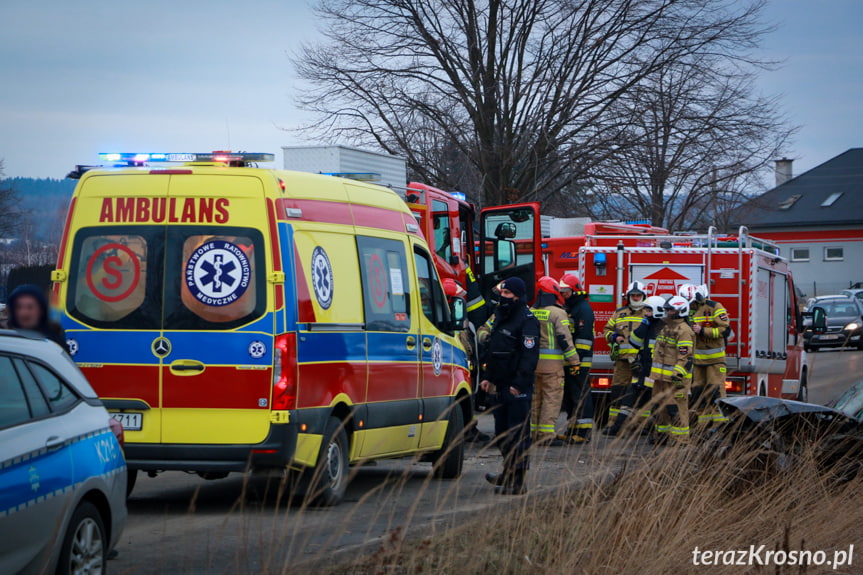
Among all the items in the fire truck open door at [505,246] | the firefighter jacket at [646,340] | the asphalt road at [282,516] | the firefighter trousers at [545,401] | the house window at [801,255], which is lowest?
the asphalt road at [282,516]

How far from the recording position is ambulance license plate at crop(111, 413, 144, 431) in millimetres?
8125

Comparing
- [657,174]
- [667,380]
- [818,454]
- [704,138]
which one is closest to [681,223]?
[657,174]

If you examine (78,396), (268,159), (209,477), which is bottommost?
(209,477)

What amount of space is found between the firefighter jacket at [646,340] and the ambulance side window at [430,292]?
13.1ft

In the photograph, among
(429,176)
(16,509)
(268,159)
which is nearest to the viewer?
(16,509)

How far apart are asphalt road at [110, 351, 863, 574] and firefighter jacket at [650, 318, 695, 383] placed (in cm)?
192

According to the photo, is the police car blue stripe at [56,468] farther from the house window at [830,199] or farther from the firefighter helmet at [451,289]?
the house window at [830,199]

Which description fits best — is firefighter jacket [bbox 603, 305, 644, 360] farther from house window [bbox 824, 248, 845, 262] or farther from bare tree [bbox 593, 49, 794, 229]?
house window [bbox 824, 248, 845, 262]

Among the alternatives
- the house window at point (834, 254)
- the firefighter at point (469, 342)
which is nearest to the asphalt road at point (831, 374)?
the firefighter at point (469, 342)

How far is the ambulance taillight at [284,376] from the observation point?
26.1ft

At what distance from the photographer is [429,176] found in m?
26.3

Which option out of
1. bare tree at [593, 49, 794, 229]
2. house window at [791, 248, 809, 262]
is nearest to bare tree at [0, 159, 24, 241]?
bare tree at [593, 49, 794, 229]

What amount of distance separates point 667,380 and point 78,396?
8191 mm

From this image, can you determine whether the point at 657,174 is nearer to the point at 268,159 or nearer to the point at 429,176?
the point at 429,176
